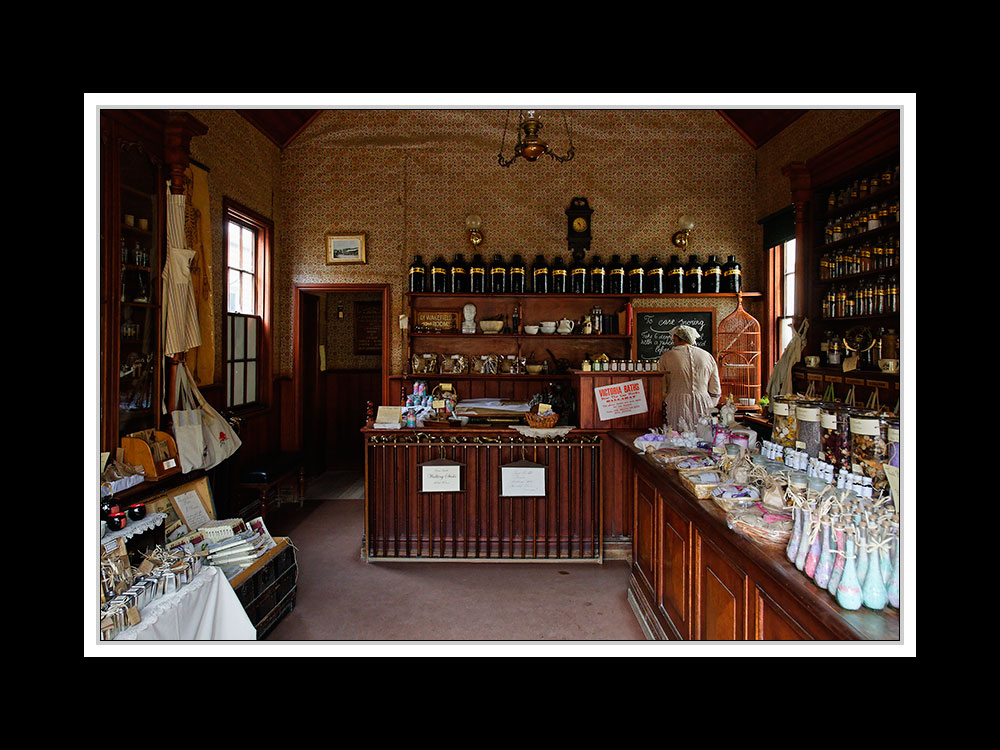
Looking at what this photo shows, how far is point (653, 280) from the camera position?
706 cm

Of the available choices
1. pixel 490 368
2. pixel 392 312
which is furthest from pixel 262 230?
pixel 490 368

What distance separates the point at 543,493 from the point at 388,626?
5.07 feet

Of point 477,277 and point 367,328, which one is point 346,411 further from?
point 477,277

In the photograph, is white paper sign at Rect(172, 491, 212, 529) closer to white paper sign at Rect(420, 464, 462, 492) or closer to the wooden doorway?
white paper sign at Rect(420, 464, 462, 492)

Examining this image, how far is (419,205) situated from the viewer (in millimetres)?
7211

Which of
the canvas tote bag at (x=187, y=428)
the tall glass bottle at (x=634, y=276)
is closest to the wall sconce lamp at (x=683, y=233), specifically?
the tall glass bottle at (x=634, y=276)

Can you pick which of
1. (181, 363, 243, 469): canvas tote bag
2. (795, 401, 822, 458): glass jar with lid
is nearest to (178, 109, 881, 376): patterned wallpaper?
(181, 363, 243, 469): canvas tote bag

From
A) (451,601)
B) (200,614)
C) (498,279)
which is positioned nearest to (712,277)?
(498,279)

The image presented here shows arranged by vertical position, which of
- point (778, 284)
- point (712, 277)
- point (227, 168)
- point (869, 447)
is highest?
point (227, 168)

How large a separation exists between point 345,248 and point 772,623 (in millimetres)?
6435

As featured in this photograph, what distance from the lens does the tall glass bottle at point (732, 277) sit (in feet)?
22.9

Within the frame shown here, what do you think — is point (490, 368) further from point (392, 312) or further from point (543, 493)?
point (543, 493)

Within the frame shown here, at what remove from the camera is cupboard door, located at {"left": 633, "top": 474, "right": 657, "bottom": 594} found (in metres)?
3.37

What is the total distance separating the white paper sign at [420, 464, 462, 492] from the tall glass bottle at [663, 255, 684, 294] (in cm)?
393
